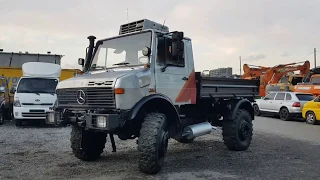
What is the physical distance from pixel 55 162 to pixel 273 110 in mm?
14809

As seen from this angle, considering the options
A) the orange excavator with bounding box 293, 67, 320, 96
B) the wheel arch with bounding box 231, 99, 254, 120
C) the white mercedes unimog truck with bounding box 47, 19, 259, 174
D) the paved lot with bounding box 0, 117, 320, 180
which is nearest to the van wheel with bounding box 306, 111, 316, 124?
Answer: the orange excavator with bounding box 293, 67, 320, 96

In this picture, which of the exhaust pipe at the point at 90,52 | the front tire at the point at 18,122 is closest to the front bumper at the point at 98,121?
the exhaust pipe at the point at 90,52

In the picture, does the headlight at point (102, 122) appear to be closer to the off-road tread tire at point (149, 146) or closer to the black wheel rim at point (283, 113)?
the off-road tread tire at point (149, 146)

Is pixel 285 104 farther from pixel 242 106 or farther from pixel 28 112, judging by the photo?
pixel 28 112

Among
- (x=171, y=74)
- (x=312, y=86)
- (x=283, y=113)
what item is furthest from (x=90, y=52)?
(x=312, y=86)

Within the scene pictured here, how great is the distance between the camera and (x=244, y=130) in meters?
8.77

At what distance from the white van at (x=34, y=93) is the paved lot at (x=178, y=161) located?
2.48 metres

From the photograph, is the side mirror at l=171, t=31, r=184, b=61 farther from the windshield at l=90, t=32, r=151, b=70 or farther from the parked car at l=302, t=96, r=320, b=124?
the parked car at l=302, t=96, r=320, b=124

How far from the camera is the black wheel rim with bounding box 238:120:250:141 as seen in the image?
8.66m

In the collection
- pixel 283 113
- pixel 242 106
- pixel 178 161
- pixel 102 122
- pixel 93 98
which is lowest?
pixel 178 161

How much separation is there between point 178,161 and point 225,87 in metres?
2.40

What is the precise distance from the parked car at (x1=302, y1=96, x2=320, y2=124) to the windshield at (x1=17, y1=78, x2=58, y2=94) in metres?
11.9

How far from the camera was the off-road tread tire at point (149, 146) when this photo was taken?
18.7ft

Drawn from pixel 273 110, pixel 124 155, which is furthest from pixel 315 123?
pixel 124 155
